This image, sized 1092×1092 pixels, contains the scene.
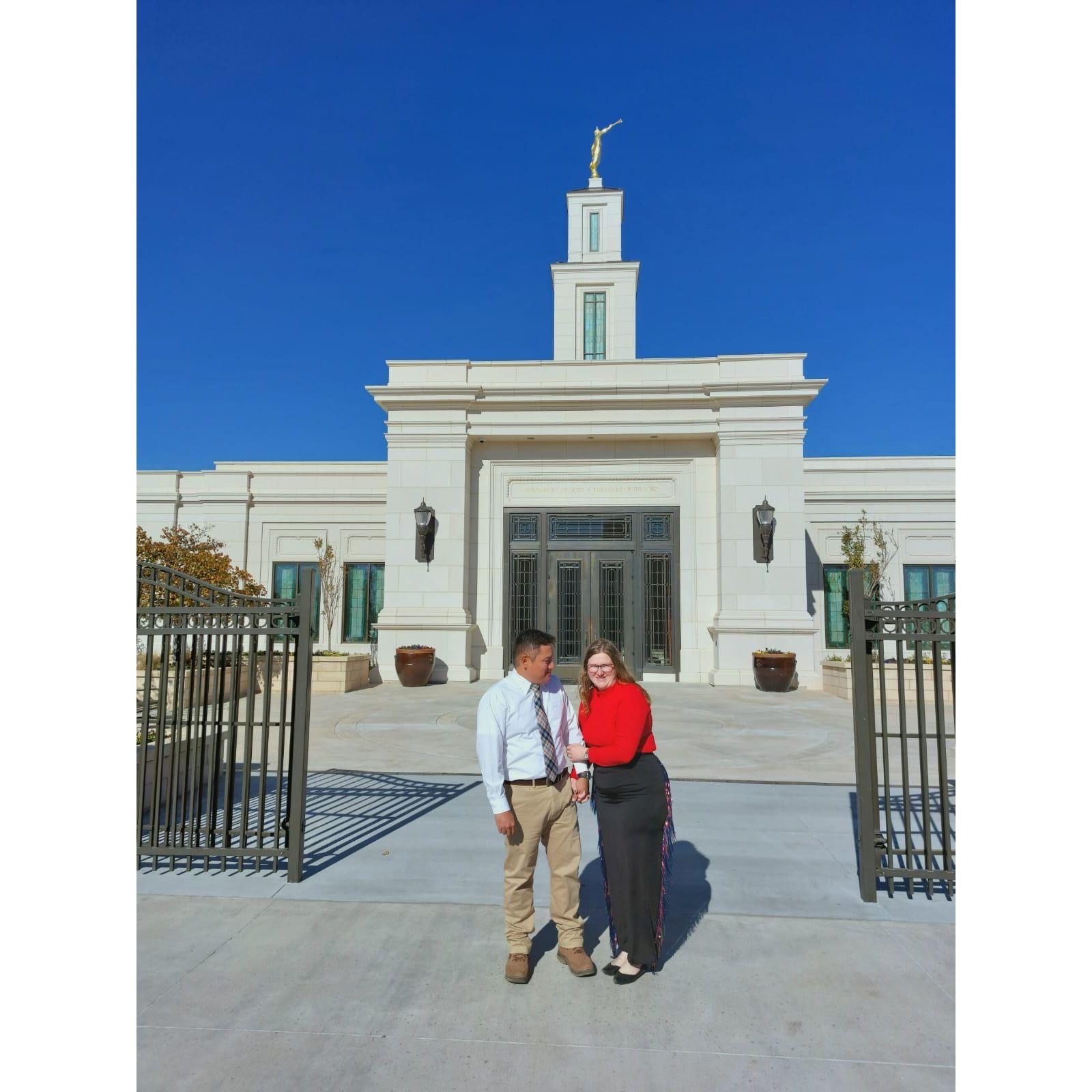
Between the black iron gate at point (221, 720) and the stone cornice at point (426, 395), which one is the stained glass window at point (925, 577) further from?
the black iron gate at point (221, 720)

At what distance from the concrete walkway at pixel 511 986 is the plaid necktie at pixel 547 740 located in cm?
95

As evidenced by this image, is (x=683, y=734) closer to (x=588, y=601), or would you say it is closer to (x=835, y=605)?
(x=588, y=601)

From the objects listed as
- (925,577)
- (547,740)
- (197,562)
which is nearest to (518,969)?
(547,740)

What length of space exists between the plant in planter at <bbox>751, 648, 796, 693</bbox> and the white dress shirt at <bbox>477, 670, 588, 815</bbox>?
11889 millimetres

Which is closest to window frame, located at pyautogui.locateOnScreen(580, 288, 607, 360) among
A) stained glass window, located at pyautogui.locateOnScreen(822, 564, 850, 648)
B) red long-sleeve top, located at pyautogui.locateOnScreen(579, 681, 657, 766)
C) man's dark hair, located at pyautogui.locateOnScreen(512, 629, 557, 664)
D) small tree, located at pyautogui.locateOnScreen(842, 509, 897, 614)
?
small tree, located at pyautogui.locateOnScreen(842, 509, 897, 614)

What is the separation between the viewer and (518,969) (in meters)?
3.39

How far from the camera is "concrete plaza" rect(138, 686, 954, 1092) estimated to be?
2.80 meters

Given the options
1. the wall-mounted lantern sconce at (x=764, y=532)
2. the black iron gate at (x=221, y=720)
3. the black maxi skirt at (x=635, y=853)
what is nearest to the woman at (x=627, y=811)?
the black maxi skirt at (x=635, y=853)

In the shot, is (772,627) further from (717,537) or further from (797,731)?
(797,731)

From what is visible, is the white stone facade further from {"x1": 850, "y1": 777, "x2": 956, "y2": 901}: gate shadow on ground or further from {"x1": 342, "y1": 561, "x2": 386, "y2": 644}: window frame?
{"x1": 850, "y1": 777, "x2": 956, "y2": 901}: gate shadow on ground

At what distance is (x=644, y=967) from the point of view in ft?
11.6

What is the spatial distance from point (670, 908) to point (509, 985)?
4.14 ft
